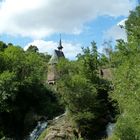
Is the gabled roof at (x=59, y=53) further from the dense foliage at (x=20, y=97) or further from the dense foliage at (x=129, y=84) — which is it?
the dense foliage at (x=129, y=84)

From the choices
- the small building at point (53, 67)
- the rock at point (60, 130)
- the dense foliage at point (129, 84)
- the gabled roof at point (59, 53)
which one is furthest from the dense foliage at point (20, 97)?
the gabled roof at point (59, 53)

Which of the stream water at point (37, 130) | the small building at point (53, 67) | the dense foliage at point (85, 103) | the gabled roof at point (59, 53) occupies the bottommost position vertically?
the stream water at point (37, 130)

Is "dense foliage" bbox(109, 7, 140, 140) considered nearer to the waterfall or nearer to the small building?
the waterfall

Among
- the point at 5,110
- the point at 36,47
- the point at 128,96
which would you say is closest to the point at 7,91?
the point at 5,110

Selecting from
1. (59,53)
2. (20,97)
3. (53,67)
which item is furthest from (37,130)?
(59,53)

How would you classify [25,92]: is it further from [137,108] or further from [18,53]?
[137,108]

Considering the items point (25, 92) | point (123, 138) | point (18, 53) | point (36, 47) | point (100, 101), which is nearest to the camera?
point (123, 138)

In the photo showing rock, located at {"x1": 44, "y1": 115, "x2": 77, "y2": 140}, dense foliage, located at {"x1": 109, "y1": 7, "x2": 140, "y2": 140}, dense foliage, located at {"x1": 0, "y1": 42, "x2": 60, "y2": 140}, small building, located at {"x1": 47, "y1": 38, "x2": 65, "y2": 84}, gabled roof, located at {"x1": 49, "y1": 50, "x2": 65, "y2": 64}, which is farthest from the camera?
gabled roof, located at {"x1": 49, "y1": 50, "x2": 65, "y2": 64}

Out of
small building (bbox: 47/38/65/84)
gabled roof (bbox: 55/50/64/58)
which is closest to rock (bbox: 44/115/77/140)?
small building (bbox: 47/38/65/84)

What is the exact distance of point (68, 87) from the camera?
4306cm

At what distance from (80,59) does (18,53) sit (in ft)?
36.9

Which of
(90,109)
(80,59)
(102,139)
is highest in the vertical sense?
(80,59)

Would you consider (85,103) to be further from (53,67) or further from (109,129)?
(53,67)

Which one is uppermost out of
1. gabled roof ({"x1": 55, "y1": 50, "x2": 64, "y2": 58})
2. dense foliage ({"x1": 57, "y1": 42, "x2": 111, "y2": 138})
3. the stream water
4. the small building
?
gabled roof ({"x1": 55, "y1": 50, "x2": 64, "y2": 58})
